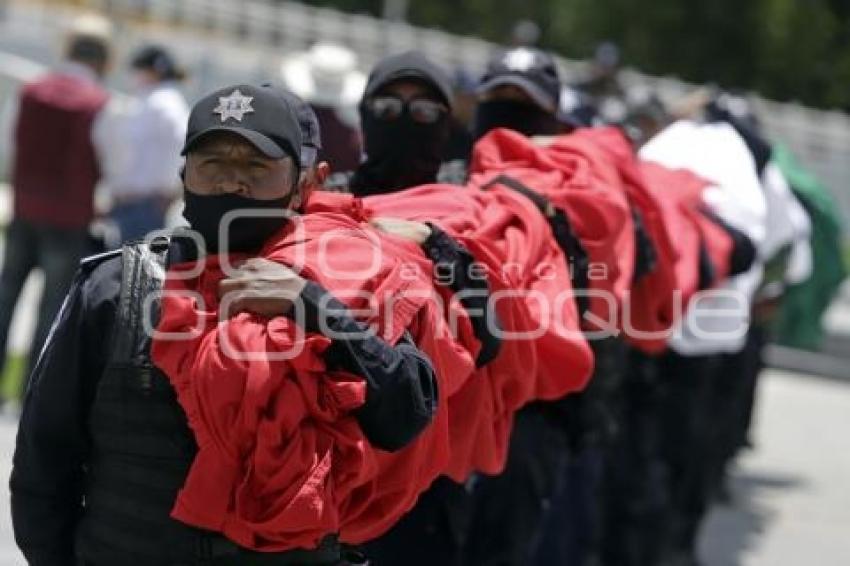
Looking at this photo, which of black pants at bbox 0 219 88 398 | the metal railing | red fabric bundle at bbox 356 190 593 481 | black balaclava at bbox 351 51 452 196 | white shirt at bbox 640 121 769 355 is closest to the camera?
red fabric bundle at bbox 356 190 593 481

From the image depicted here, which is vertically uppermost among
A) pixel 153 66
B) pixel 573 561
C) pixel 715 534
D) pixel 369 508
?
pixel 369 508

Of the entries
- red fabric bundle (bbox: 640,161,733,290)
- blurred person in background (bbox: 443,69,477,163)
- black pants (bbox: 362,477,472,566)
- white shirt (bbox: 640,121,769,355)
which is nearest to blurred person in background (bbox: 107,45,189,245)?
blurred person in background (bbox: 443,69,477,163)

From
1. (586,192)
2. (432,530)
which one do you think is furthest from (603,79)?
(432,530)

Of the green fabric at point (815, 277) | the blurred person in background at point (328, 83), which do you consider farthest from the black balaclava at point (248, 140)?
the green fabric at point (815, 277)

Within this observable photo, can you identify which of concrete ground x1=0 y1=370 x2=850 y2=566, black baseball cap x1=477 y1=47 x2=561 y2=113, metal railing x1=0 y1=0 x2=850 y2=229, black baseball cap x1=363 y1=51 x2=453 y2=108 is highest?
black baseball cap x1=363 y1=51 x2=453 y2=108

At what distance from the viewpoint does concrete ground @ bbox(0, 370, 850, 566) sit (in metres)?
9.55

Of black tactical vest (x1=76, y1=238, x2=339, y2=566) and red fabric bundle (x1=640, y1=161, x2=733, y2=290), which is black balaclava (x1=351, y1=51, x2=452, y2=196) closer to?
red fabric bundle (x1=640, y1=161, x2=733, y2=290)

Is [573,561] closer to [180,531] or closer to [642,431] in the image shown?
[642,431]

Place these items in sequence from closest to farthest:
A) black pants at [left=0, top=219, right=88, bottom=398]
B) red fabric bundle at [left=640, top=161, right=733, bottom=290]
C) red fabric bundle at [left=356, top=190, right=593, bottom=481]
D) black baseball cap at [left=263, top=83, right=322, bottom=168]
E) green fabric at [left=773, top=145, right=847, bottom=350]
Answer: black baseball cap at [left=263, top=83, right=322, bottom=168], red fabric bundle at [left=356, top=190, right=593, bottom=481], red fabric bundle at [left=640, top=161, right=733, bottom=290], black pants at [left=0, top=219, right=88, bottom=398], green fabric at [left=773, top=145, right=847, bottom=350]

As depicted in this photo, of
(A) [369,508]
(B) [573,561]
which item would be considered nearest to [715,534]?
(B) [573,561]

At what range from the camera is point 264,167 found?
12.7ft

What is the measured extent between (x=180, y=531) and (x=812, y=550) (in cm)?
635

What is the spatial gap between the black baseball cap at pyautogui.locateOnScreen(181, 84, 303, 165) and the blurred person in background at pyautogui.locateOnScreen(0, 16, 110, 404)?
594 cm

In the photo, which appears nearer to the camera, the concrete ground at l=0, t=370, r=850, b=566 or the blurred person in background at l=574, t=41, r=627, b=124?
the concrete ground at l=0, t=370, r=850, b=566
